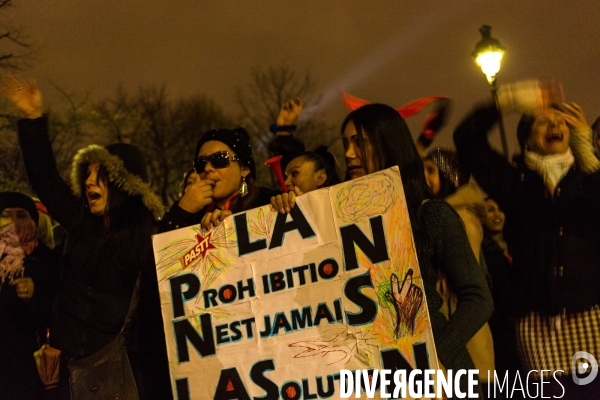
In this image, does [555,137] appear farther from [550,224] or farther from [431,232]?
[431,232]

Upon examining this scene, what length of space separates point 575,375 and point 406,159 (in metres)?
1.53

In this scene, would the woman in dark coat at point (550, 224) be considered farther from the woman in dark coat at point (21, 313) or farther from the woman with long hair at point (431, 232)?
the woman in dark coat at point (21, 313)

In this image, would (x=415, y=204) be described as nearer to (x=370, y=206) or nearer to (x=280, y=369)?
Result: (x=370, y=206)

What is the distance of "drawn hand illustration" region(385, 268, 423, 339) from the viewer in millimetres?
2783

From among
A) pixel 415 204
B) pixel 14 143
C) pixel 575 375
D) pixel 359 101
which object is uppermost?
pixel 14 143

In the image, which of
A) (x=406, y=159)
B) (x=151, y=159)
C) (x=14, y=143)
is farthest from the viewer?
(x=151, y=159)

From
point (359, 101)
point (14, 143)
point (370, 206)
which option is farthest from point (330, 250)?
point (14, 143)

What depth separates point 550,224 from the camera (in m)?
3.69

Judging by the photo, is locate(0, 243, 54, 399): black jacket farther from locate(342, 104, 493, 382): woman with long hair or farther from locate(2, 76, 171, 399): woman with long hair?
locate(342, 104, 493, 382): woman with long hair

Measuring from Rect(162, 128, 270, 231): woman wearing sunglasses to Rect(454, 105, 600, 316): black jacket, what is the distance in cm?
125

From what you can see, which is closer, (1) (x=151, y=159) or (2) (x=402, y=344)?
(2) (x=402, y=344)

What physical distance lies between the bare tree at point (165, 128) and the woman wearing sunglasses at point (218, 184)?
53.5 ft

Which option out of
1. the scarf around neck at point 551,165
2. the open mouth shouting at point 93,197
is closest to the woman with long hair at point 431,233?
the scarf around neck at point 551,165

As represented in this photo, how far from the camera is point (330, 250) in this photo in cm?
306
